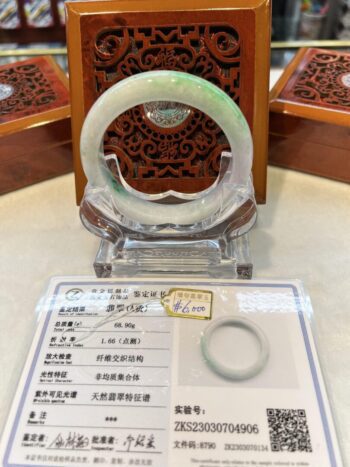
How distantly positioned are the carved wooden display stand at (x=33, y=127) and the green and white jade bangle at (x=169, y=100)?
0.21 metres

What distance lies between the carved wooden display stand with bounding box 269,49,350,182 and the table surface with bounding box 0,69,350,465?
26 mm

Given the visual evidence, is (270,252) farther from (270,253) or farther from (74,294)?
(74,294)

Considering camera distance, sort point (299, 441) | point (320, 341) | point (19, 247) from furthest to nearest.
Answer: point (19, 247) < point (320, 341) < point (299, 441)

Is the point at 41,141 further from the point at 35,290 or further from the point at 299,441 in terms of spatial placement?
the point at 299,441

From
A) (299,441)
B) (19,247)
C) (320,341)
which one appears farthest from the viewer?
(19,247)

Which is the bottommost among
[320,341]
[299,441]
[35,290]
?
[299,441]

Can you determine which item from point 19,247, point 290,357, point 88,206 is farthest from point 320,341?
point 19,247

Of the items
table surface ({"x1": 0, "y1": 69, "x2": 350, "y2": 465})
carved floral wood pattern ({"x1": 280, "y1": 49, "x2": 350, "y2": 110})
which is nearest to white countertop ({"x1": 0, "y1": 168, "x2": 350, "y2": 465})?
table surface ({"x1": 0, "y1": 69, "x2": 350, "y2": 465})

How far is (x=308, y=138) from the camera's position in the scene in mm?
745

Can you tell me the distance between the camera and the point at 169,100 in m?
0.51

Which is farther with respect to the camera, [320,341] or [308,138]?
[308,138]

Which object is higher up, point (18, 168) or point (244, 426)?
point (18, 168)

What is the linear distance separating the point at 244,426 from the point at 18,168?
Answer: 0.52m
